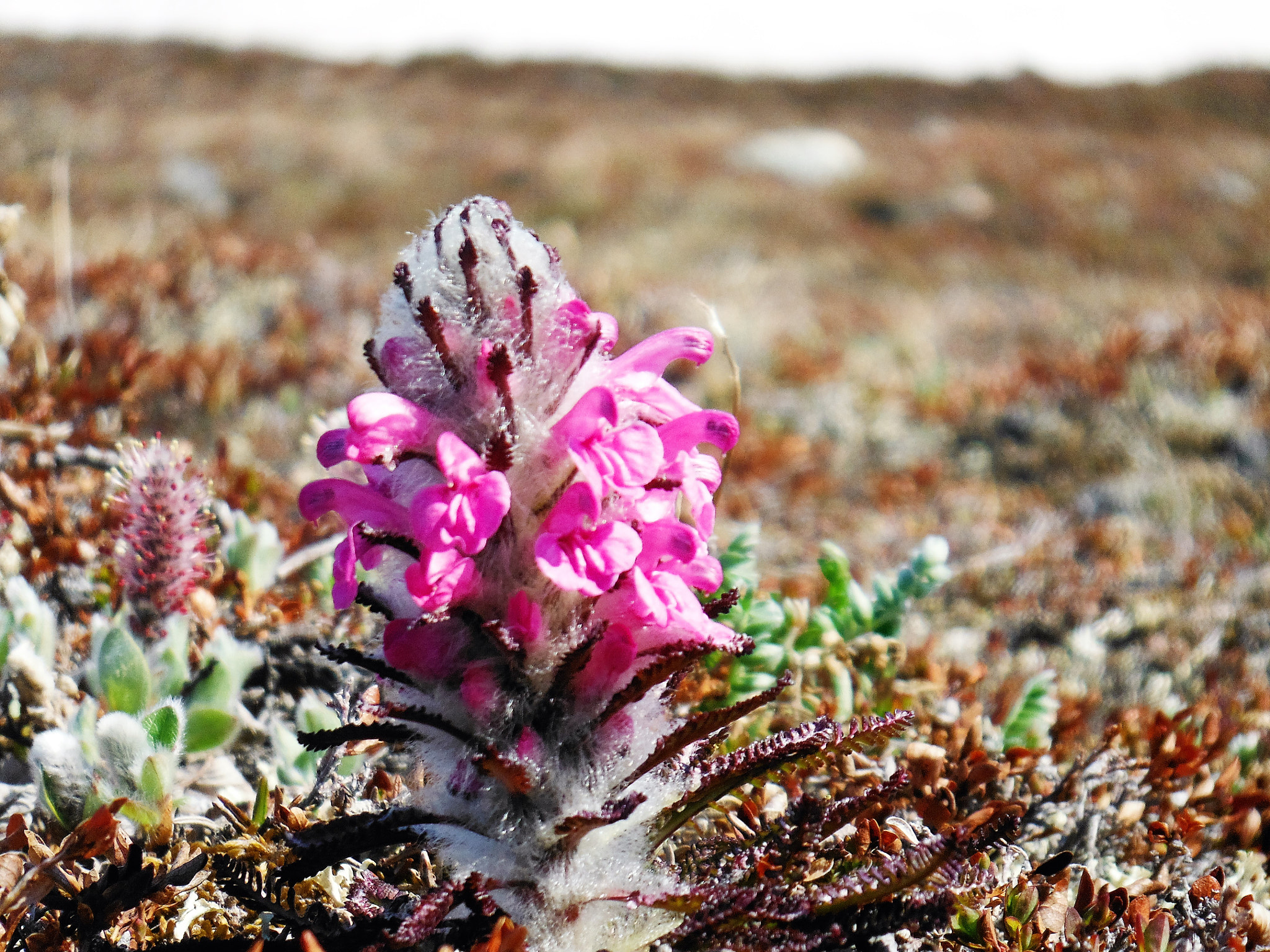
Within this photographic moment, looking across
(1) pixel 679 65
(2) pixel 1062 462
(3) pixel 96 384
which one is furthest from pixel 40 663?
(1) pixel 679 65

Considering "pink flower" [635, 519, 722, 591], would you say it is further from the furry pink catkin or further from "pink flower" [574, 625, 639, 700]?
the furry pink catkin

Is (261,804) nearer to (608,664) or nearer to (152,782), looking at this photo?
(152,782)

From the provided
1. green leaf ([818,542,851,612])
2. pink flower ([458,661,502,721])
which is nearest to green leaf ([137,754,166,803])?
pink flower ([458,661,502,721])

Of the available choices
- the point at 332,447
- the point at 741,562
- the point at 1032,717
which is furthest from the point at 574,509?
the point at 1032,717

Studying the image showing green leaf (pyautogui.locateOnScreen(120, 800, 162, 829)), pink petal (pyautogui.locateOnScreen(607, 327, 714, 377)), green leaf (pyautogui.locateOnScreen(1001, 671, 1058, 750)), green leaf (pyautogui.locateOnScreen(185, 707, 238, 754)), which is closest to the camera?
pink petal (pyautogui.locateOnScreen(607, 327, 714, 377))

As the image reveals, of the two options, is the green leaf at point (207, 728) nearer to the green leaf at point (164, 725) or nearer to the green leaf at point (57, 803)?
the green leaf at point (164, 725)

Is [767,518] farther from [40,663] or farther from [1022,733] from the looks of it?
[40,663]
